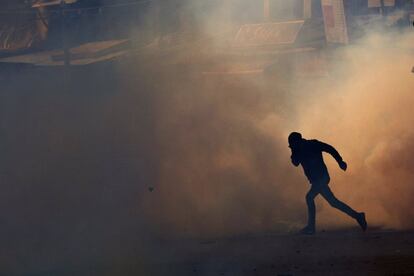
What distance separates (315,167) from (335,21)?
12160 mm

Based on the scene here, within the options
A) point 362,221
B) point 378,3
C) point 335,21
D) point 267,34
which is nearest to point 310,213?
point 362,221

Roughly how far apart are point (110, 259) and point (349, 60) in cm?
1060

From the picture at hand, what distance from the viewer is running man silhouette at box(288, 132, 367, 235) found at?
833 centimetres

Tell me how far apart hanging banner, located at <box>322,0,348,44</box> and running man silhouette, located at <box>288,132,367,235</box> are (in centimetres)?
1111

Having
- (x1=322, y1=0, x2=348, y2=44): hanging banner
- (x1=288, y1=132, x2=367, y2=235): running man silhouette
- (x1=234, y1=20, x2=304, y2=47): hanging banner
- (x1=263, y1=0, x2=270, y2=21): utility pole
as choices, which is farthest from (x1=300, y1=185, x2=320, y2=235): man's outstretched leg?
(x1=263, y1=0, x2=270, y2=21): utility pole

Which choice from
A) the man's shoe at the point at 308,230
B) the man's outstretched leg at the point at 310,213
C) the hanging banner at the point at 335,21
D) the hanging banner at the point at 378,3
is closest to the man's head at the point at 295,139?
the man's outstretched leg at the point at 310,213

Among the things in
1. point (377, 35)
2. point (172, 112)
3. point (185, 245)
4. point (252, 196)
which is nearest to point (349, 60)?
point (377, 35)

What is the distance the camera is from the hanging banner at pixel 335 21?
63.4 ft

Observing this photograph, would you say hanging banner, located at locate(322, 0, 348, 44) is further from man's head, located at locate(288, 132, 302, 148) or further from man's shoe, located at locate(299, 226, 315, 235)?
man's shoe, located at locate(299, 226, 315, 235)

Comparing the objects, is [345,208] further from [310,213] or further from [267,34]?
[267,34]

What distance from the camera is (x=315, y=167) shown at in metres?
8.39

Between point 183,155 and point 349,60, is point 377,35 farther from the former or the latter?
point 183,155

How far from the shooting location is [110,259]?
8.33 metres

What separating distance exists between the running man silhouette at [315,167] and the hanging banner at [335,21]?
11.1 m
